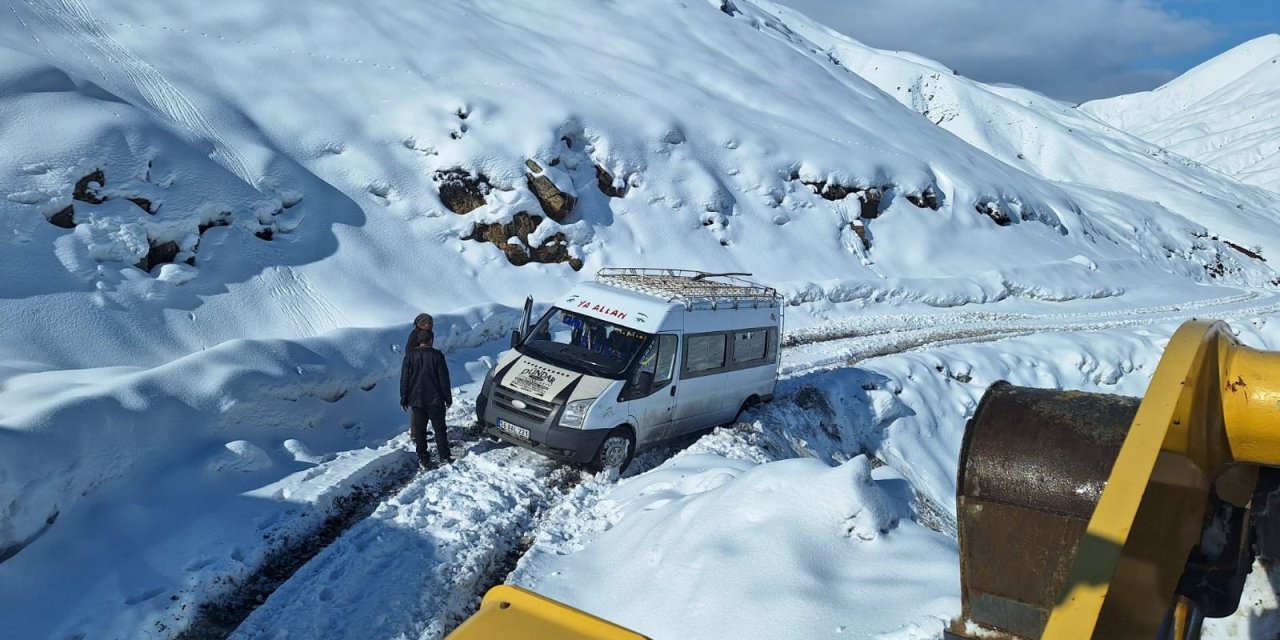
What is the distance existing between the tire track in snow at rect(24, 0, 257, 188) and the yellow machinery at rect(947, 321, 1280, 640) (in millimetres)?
15928

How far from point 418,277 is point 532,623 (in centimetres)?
1457

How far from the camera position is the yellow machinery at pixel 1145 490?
2.96 m

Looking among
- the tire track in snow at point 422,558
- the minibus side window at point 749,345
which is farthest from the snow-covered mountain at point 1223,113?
the tire track in snow at point 422,558

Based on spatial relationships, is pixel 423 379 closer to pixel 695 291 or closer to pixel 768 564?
pixel 695 291

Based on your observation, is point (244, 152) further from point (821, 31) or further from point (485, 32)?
point (821, 31)

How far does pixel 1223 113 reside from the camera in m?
146

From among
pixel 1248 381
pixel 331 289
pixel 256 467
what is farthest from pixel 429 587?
pixel 331 289

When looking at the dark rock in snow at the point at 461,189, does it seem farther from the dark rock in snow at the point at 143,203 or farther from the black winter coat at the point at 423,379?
the black winter coat at the point at 423,379

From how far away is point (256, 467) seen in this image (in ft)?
28.6

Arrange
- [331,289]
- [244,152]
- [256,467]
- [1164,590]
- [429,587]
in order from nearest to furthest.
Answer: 1. [1164,590]
2. [429,587]
3. [256,467]
4. [331,289]
5. [244,152]

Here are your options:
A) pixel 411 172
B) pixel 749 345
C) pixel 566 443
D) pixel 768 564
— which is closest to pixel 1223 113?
pixel 411 172

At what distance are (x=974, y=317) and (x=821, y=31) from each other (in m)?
102

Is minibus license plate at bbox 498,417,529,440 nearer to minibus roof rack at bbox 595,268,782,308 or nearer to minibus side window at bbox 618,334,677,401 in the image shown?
minibus side window at bbox 618,334,677,401

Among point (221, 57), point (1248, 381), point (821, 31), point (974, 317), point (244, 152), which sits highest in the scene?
point (821, 31)
